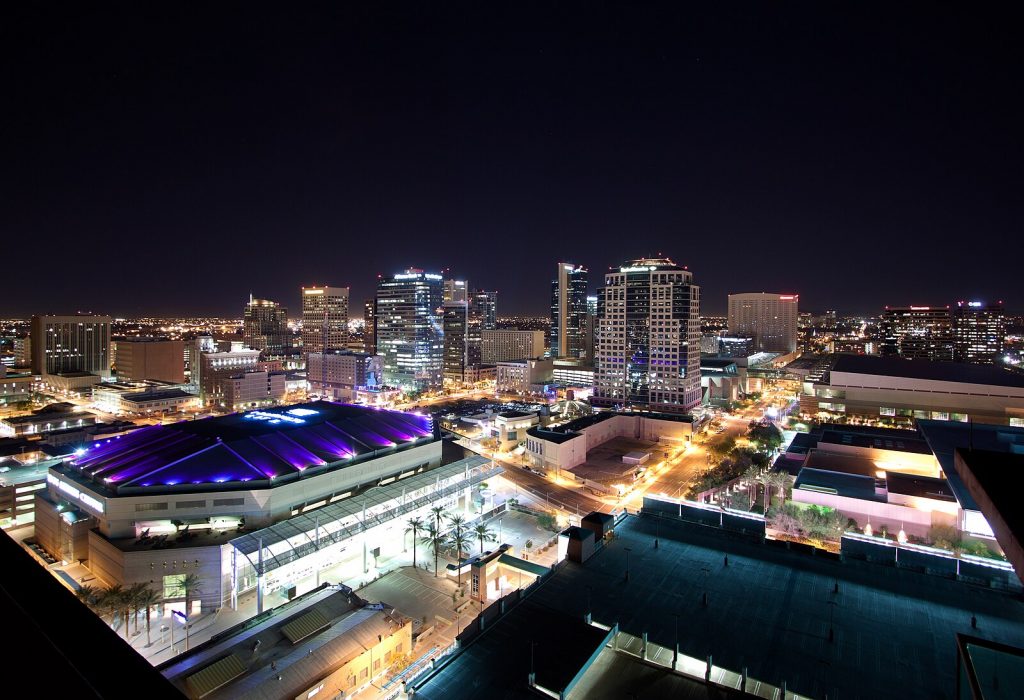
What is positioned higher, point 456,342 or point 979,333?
point 979,333

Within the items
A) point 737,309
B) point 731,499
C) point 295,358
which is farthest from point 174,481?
point 737,309

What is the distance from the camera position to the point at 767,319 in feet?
434

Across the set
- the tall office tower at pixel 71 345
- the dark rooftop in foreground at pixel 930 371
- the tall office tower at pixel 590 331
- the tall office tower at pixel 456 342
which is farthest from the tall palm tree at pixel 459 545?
the tall office tower at pixel 590 331

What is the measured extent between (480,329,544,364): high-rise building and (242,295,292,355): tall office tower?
5263 centimetres

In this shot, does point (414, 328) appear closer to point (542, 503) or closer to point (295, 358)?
point (295, 358)

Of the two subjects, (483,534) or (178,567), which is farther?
(483,534)

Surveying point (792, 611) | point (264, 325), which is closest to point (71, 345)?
point (264, 325)

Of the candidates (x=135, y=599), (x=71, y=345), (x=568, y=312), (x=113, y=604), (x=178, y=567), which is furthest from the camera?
(x=568, y=312)

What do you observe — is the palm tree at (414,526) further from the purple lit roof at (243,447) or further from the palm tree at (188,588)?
the palm tree at (188,588)

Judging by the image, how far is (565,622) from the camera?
1203 centimetres

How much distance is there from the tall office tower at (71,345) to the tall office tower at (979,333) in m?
134

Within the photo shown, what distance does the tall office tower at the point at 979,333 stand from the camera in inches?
3282

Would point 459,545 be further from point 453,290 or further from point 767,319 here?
point 767,319

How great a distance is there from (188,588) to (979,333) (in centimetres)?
11173
